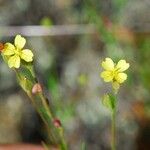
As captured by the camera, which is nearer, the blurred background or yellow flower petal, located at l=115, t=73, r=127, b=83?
yellow flower petal, located at l=115, t=73, r=127, b=83

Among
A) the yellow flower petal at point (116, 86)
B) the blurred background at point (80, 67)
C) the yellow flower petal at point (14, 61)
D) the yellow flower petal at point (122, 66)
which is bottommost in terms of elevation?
the yellow flower petal at point (116, 86)

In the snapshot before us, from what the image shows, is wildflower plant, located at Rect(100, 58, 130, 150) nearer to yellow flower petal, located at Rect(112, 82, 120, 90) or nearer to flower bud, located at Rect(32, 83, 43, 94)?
yellow flower petal, located at Rect(112, 82, 120, 90)

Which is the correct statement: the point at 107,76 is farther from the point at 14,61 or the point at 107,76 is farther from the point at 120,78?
the point at 14,61

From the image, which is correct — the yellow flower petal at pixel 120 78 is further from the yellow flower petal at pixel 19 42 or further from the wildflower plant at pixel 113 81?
the yellow flower petal at pixel 19 42

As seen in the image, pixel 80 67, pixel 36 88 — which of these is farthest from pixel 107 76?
pixel 80 67

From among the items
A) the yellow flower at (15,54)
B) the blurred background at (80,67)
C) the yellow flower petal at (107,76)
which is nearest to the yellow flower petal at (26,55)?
the yellow flower at (15,54)

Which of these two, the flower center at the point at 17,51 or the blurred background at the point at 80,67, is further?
the blurred background at the point at 80,67

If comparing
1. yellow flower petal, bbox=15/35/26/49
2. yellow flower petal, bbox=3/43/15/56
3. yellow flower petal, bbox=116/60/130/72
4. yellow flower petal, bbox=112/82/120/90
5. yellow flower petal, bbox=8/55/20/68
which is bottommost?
yellow flower petal, bbox=112/82/120/90

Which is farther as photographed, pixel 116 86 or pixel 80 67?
pixel 80 67

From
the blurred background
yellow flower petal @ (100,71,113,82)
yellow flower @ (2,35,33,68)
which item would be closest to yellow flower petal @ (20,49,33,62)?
yellow flower @ (2,35,33,68)
